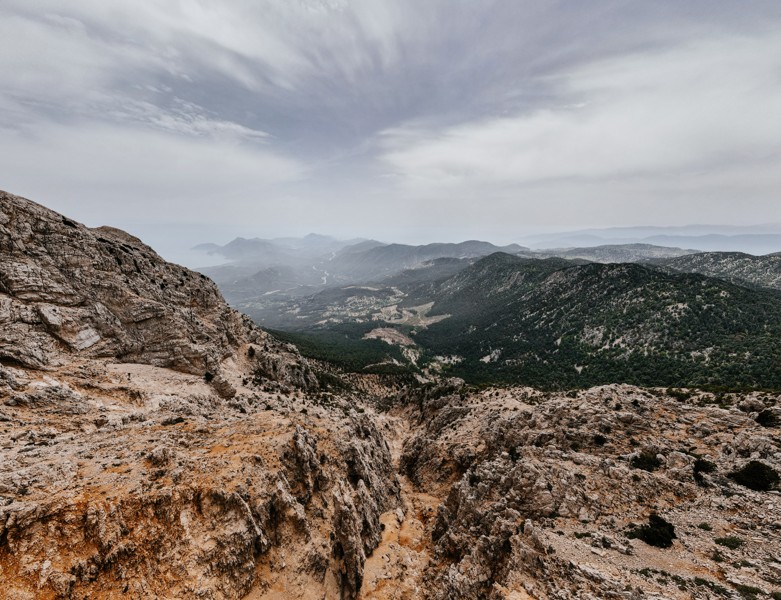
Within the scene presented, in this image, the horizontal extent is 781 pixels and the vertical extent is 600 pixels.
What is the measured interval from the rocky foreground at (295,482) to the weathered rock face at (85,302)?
0.28 m

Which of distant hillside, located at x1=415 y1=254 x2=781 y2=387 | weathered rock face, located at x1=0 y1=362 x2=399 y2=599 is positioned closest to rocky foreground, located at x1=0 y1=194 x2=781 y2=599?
weathered rock face, located at x1=0 y1=362 x2=399 y2=599

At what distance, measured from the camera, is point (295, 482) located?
3234cm

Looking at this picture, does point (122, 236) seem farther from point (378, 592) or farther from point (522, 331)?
point (522, 331)

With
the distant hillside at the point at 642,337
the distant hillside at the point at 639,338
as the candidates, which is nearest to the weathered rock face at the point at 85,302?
the distant hillside at the point at 639,338

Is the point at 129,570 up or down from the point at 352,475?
up

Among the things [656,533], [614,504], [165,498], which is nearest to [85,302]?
[165,498]

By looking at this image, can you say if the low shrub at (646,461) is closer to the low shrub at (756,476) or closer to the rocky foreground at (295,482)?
the rocky foreground at (295,482)

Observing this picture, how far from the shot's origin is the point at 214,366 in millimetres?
57344

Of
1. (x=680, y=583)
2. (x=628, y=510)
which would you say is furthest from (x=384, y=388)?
(x=680, y=583)

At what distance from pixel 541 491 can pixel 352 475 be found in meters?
23.1

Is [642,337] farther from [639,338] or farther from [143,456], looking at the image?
[143,456]

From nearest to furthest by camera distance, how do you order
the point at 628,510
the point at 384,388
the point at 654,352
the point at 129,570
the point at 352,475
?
the point at 129,570, the point at 628,510, the point at 352,475, the point at 654,352, the point at 384,388

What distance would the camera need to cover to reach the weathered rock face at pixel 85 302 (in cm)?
4019

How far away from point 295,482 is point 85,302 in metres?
44.0
